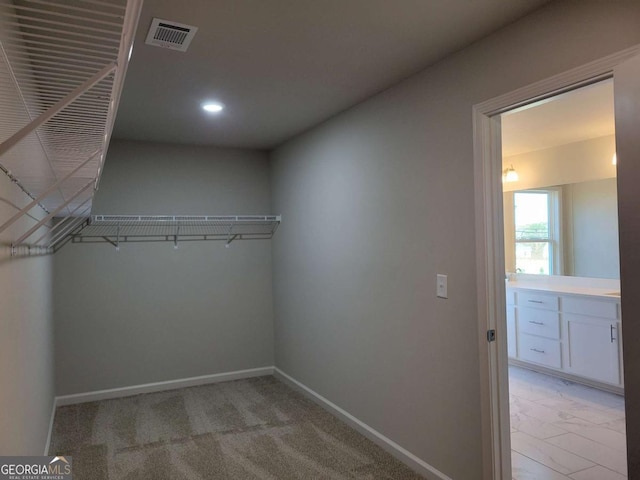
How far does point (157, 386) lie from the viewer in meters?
4.27

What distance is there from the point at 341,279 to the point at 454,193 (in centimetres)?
134

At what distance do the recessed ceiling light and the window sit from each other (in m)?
3.78

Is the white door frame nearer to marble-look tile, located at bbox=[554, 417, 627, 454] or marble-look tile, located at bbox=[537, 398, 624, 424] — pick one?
marble-look tile, located at bbox=[554, 417, 627, 454]

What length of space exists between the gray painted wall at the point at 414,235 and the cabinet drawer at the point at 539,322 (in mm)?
2319

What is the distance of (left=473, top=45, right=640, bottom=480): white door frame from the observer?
2178 millimetres

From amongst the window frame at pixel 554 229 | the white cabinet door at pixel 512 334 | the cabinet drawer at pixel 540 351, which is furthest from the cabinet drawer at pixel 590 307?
the window frame at pixel 554 229

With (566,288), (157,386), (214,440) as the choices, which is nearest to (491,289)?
(214,440)

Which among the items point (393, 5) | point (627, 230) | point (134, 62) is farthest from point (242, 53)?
point (627, 230)

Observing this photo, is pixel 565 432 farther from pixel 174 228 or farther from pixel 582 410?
pixel 174 228

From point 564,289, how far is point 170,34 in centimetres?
431

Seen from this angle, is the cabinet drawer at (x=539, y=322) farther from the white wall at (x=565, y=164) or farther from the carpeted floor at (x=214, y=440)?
the carpeted floor at (x=214, y=440)

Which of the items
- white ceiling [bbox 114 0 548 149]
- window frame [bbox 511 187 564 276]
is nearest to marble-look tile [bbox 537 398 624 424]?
window frame [bbox 511 187 564 276]

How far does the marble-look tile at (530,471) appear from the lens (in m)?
2.64

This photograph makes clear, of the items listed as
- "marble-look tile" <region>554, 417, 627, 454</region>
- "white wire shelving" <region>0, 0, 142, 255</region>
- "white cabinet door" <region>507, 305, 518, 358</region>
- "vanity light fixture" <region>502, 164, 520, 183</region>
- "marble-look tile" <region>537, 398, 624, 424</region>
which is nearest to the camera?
"white wire shelving" <region>0, 0, 142, 255</region>
